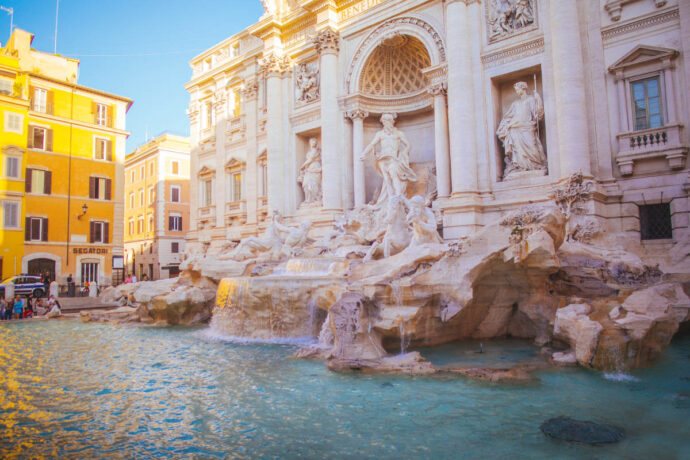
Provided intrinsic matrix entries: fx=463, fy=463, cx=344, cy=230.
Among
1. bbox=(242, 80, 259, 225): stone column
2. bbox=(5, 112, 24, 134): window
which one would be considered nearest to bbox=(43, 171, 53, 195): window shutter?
bbox=(5, 112, 24, 134): window

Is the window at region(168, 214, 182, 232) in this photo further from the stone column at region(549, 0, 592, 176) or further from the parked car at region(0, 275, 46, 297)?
the stone column at region(549, 0, 592, 176)

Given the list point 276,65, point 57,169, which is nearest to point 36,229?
point 57,169

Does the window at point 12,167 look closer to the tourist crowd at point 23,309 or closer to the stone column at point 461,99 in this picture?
the tourist crowd at point 23,309

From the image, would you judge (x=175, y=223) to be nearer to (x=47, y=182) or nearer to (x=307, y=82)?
(x=47, y=182)

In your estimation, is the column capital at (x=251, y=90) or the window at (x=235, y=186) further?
the window at (x=235, y=186)

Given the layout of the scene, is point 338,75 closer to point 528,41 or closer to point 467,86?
point 467,86

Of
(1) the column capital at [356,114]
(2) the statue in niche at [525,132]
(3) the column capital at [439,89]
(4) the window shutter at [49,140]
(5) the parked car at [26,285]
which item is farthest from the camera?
(4) the window shutter at [49,140]

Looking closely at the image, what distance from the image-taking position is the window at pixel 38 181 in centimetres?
2398

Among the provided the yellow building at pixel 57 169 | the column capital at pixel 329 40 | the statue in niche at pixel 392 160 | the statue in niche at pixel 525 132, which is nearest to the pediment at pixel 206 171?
the yellow building at pixel 57 169

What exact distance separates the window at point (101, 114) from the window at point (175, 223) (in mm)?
9783

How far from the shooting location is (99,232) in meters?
26.5

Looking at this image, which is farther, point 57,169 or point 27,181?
point 57,169

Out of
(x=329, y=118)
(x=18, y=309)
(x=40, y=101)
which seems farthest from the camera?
(x=40, y=101)

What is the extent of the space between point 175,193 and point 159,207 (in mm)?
1788
